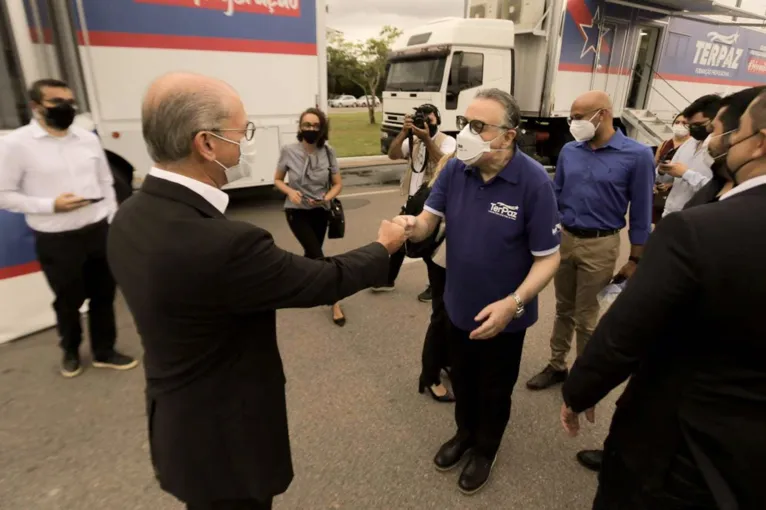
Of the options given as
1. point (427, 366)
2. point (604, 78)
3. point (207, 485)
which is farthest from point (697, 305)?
point (604, 78)

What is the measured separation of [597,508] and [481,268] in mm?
1038

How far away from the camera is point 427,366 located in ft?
10.2

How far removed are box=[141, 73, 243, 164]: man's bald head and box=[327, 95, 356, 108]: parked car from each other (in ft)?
161

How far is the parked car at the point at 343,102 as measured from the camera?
1918 inches

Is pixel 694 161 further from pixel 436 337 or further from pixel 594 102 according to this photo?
pixel 436 337

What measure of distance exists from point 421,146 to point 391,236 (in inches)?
88.5

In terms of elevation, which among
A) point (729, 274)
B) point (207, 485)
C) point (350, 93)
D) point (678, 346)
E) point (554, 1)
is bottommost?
point (350, 93)

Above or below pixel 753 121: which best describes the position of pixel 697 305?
below

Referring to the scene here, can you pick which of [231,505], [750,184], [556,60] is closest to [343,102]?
[556,60]

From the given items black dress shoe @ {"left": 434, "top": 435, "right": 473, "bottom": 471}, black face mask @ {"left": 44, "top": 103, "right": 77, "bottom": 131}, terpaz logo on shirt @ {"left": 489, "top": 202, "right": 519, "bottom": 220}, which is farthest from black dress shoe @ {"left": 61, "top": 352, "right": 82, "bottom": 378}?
terpaz logo on shirt @ {"left": 489, "top": 202, "right": 519, "bottom": 220}

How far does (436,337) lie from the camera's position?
120 inches

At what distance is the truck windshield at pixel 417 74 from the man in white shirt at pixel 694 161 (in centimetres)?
683

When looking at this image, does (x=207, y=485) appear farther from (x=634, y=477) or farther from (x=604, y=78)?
(x=604, y=78)

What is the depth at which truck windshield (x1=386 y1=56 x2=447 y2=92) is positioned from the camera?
1008cm
